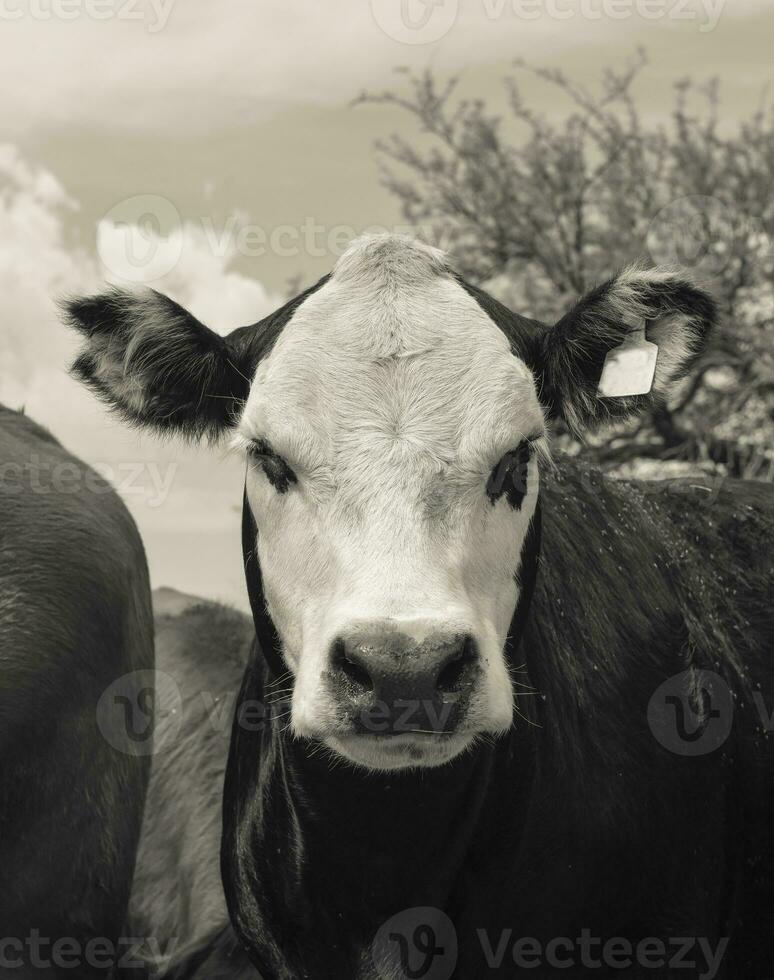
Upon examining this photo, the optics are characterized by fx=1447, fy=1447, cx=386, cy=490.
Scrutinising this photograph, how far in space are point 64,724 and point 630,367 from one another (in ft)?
8.24

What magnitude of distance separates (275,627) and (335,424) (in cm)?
73

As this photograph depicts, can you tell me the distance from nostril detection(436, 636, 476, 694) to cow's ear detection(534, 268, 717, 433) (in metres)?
1.32

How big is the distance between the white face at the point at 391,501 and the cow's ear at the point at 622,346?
0.29 meters

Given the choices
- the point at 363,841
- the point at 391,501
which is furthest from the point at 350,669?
the point at 363,841

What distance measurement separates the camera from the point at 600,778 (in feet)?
15.4

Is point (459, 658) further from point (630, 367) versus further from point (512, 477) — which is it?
point (630, 367)

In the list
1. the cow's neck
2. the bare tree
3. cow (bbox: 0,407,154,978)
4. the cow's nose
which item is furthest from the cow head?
the bare tree

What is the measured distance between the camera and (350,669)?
3.69 meters

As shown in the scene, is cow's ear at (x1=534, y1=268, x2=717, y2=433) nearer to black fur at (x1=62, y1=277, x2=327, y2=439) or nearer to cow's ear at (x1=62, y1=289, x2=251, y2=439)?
black fur at (x1=62, y1=277, x2=327, y2=439)

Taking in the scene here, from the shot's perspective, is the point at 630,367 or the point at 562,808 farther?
the point at 630,367

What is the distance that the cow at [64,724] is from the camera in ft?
17.5

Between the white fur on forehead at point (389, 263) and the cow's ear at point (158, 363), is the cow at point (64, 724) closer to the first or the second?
the cow's ear at point (158, 363)

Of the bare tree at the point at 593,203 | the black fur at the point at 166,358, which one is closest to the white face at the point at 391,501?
the black fur at the point at 166,358

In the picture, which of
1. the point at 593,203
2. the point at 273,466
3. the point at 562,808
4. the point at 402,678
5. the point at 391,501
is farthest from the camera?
the point at 593,203
